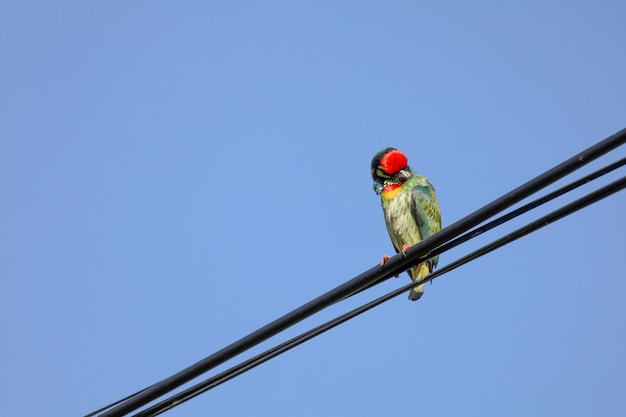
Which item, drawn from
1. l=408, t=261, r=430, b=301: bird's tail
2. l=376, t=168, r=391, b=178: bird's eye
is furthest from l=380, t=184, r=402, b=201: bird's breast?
l=408, t=261, r=430, b=301: bird's tail

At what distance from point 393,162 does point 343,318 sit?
17.5 feet

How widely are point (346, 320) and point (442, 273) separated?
668 mm

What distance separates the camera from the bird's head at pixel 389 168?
33.9 feet

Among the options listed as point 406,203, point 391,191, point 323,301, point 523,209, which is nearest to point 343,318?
point 323,301

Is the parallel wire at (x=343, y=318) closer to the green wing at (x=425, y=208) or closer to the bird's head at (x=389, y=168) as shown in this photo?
the green wing at (x=425, y=208)

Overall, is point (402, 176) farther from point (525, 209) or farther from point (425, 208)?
point (525, 209)

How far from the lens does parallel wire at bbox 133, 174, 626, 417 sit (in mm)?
4547

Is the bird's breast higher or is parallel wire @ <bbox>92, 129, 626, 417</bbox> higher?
the bird's breast

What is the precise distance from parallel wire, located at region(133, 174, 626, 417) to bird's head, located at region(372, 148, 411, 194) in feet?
16.8

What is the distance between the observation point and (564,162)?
4332 mm

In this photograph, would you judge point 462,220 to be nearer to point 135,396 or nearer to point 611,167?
point 611,167

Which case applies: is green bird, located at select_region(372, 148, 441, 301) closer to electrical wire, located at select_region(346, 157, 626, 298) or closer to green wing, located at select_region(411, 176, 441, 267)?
green wing, located at select_region(411, 176, 441, 267)

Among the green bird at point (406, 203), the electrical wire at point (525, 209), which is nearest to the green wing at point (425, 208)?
the green bird at point (406, 203)

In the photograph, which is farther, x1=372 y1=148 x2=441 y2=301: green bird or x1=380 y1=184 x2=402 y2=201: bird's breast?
x1=380 y1=184 x2=402 y2=201: bird's breast
